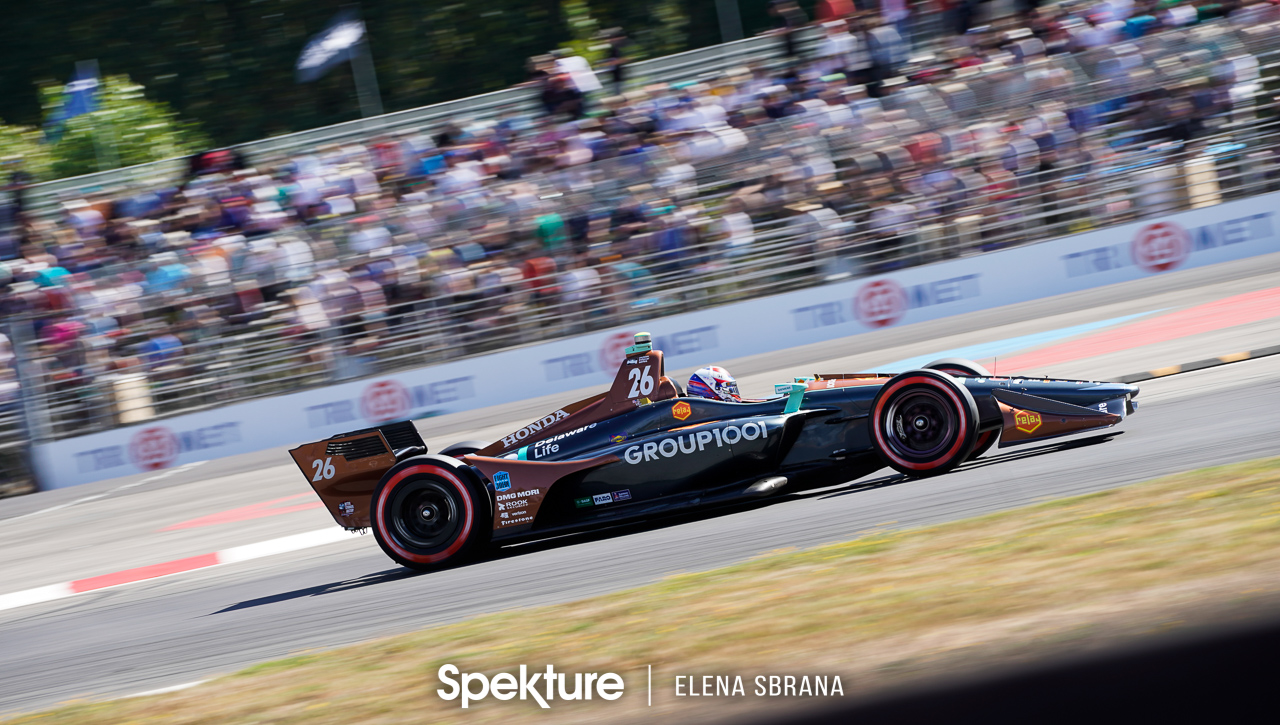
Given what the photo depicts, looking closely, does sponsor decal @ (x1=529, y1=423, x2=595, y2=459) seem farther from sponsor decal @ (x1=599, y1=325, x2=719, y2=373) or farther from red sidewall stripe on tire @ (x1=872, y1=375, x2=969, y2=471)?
sponsor decal @ (x1=599, y1=325, x2=719, y2=373)

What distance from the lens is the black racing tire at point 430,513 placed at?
21.9ft

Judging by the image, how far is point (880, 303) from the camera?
14.3 m

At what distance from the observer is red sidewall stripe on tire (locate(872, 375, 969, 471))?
6.02 metres

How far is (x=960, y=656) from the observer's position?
3766 millimetres

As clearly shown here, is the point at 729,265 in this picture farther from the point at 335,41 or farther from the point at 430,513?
the point at 335,41

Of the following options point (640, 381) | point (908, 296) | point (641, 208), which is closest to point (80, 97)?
point (641, 208)

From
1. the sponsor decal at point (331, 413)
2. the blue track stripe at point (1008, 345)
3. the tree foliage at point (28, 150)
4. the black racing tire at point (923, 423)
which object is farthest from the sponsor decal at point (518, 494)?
the tree foliage at point (28, 150)

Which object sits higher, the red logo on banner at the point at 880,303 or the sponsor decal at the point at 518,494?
the red logo on banner at the point at 880,303

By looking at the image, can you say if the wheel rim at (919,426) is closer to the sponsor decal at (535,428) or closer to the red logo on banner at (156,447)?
the sponsor decal at (535,428)

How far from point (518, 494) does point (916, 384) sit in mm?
2204

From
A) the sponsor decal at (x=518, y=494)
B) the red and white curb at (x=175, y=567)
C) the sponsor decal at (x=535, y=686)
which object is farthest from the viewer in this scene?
the red and white curb at (x=175, y=567)

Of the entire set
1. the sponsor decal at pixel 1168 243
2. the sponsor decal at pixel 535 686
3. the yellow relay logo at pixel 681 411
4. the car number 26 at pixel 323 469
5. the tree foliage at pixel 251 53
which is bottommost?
the sponsor decal at pixel 535 686

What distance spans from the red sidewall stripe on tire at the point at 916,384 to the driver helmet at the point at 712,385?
83 centimetres

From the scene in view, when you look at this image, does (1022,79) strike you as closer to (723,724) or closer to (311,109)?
(723,724)
